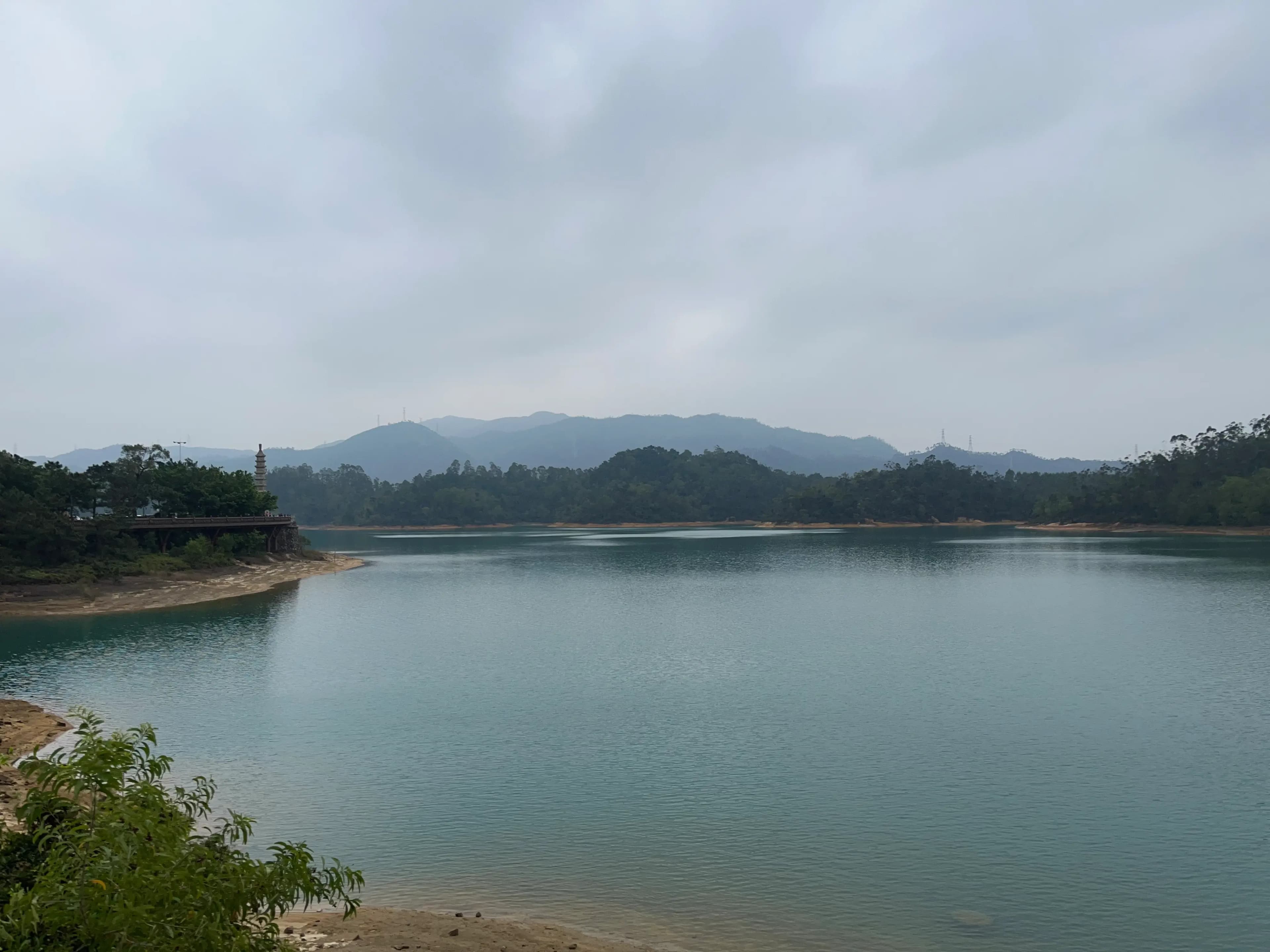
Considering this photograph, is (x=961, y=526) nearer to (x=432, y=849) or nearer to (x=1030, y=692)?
(x=1030, y=692)

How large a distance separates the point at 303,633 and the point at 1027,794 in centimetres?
3680

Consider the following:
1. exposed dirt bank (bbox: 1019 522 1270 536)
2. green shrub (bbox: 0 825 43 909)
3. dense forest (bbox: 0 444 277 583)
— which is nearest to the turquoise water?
green shrub (bbox: 0 825 43 909)

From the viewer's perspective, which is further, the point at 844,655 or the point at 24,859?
the point at 844,655

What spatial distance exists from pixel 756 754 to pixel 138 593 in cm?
4873

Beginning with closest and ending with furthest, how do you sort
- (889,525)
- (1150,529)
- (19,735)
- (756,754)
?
1. (756,754)
2. (19,735)
3. (1150,529)
4. (889,525)

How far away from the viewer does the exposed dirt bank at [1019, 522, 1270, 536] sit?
114750 millimetres

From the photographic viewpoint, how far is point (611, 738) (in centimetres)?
2369

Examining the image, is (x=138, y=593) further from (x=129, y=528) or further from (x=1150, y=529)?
(x=1150, y=529)

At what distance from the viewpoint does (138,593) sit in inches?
2215

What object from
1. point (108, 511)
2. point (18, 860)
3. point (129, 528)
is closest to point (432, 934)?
point (18, 860)

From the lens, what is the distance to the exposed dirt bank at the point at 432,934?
11.5 meters

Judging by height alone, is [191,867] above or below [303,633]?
above

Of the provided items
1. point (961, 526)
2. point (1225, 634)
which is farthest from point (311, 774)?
point (961, 526)

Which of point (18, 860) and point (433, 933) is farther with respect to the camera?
point (433, 933)
